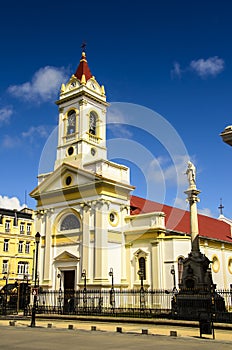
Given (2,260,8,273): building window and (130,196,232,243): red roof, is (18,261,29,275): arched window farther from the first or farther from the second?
(130,196,232,243): red roof

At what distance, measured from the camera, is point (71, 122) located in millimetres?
43719

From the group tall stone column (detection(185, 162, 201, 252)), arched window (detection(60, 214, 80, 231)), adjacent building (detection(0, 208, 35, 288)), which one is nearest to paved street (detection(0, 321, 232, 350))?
tall stone column (detection(185, 162, 201, 252))

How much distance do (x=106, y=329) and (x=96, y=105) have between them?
27621 mm

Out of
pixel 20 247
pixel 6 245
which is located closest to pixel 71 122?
pixel 6 245

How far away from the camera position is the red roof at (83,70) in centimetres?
4500

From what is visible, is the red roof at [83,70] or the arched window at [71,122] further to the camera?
the red roof at [83,70]

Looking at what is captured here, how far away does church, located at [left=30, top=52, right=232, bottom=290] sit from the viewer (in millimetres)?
36062

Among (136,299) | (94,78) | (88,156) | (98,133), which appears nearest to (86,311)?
(136,299)

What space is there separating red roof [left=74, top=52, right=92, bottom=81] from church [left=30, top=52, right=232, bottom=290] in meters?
0.19

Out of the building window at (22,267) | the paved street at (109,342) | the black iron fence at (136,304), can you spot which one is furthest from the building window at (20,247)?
the paved street at (109,342)

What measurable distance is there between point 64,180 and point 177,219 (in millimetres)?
13482

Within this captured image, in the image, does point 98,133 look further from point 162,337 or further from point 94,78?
point 162,337

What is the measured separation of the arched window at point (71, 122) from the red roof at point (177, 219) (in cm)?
999

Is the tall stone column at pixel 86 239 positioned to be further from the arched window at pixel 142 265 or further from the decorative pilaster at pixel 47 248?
the arched window at pixel 142 265
